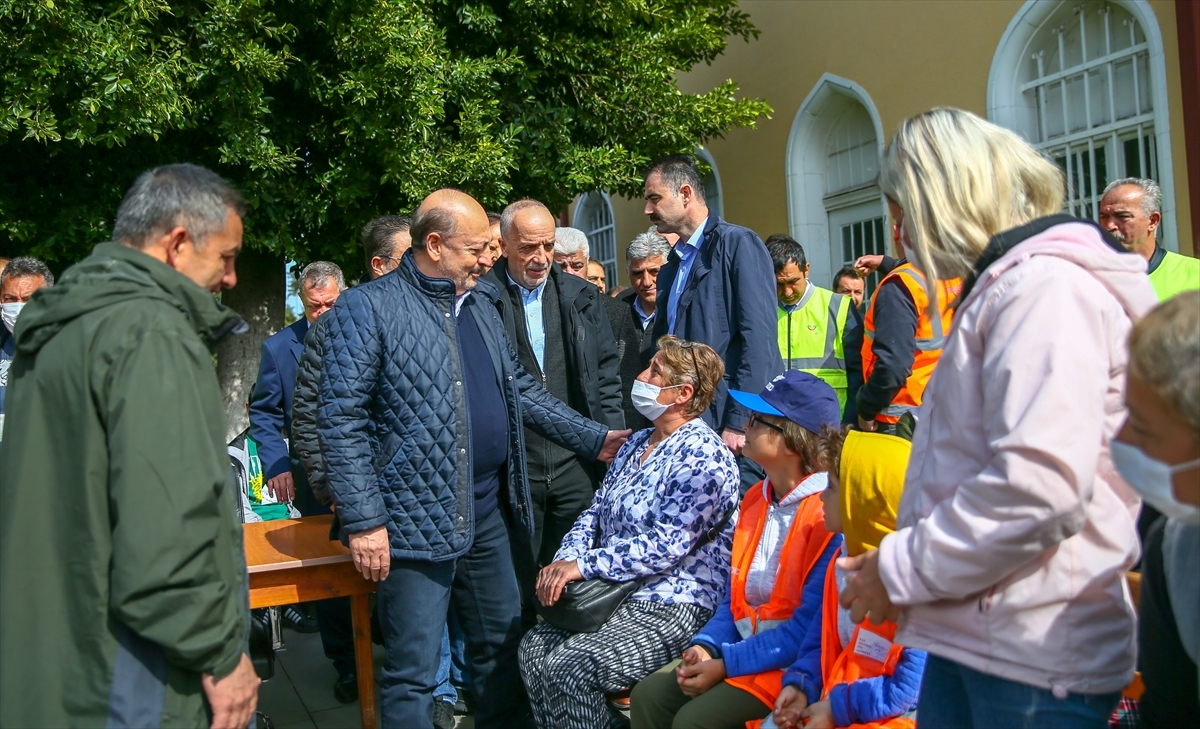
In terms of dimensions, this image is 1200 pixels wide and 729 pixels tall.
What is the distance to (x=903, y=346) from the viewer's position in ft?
14.5

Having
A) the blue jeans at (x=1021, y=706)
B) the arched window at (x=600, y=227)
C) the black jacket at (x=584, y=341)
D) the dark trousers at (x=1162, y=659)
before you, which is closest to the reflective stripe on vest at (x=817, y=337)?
the black jacket at (x=584, y=341)

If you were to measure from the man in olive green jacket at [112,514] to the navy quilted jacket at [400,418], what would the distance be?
120 cm

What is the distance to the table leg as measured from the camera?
4.18 m

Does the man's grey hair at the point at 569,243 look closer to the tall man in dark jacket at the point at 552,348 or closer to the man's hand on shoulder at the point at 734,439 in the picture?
the tall man in dark jacket at the point at 552,348

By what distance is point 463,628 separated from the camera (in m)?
3.98

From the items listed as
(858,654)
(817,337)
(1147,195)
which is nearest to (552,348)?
(817,337)

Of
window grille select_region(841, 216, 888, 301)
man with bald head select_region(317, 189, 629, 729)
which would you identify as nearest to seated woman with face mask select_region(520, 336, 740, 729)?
man with bald head select_region(317, 189, 629, 729)

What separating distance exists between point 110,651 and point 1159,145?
25.6ft

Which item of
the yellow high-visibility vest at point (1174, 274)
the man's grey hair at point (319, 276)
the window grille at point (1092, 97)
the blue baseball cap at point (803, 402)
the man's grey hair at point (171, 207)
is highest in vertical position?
the window grille at point (1092, 97)

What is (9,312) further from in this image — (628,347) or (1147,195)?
(1147,195)

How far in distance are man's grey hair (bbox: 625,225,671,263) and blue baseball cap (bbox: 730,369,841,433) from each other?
3.08 metres

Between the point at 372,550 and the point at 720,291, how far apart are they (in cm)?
188

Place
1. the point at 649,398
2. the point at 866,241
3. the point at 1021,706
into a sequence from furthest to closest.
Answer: the point at 866,241
the point at 649,398
the point at 1021,706

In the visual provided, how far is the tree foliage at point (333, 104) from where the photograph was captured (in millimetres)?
7977
